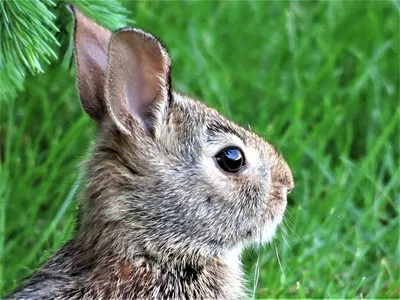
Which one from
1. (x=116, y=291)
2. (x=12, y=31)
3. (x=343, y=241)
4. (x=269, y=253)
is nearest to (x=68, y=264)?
(x=116, y=291)

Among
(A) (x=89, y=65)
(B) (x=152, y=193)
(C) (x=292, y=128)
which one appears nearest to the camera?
(B) (x=152, y=193)

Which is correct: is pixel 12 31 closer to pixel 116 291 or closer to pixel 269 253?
pixel 116 291

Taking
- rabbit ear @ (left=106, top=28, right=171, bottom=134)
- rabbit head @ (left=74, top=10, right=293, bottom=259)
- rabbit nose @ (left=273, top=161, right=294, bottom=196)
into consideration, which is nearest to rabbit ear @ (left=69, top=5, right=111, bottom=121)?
rabbit head @ (left=74, top=10, right=293, bottom=259)

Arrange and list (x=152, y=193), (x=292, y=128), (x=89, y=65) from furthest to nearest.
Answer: (x=292, y=128) → (x=89, y=65) → (x=152, y=193)

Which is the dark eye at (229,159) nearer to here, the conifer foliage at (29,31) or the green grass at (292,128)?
the green grass at (292,128)

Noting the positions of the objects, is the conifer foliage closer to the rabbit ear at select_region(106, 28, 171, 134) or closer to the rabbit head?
the rabbit head

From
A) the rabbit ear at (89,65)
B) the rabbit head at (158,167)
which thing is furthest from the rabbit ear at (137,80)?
the rabbit ear at (89,65)

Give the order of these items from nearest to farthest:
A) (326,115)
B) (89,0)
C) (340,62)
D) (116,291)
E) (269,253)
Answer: (116,291)
(89,0)
(269,253)
(326,115)
(340,62)

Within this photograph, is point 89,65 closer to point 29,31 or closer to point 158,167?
point 29,31

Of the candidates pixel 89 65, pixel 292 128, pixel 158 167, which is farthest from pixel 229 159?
pixel 292 128
